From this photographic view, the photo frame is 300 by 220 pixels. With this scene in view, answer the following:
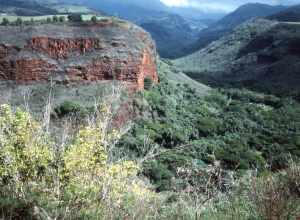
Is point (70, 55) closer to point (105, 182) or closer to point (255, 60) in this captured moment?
point (105, 182)

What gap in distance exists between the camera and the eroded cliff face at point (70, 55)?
141 ft

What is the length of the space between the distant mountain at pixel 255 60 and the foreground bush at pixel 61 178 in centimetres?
6399

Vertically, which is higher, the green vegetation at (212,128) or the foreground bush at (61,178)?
the foreground bush at (61,178)

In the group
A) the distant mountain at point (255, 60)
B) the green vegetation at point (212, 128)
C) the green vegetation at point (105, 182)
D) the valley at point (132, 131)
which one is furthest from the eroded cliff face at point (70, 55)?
the green vegetation at point (105, 182)

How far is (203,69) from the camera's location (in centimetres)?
10738

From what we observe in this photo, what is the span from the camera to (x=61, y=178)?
26.4 ft

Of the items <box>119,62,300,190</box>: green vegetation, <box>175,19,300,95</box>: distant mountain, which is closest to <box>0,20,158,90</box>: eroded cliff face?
<box>119,62,300,190</box>: green vegetation

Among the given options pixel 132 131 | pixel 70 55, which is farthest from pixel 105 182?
pixel 70 55

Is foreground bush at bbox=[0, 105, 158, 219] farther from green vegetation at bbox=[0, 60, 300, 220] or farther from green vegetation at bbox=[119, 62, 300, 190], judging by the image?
green vegetation at bbox=[119, 62, 300, 190]

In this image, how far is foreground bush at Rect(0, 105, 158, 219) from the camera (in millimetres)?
6539

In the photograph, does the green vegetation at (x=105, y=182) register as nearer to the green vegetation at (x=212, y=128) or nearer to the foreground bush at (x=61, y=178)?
the foreground bush at (x=61, y=178)

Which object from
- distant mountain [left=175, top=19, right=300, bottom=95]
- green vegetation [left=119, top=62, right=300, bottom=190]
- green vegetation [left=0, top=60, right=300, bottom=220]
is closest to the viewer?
green vegetation [left=0, top=60, right=300, bottom=220]

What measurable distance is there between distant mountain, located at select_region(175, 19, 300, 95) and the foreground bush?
63986 mm

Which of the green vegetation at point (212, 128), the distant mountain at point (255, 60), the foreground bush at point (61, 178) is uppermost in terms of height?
the foreground bush at point (61, 178)
